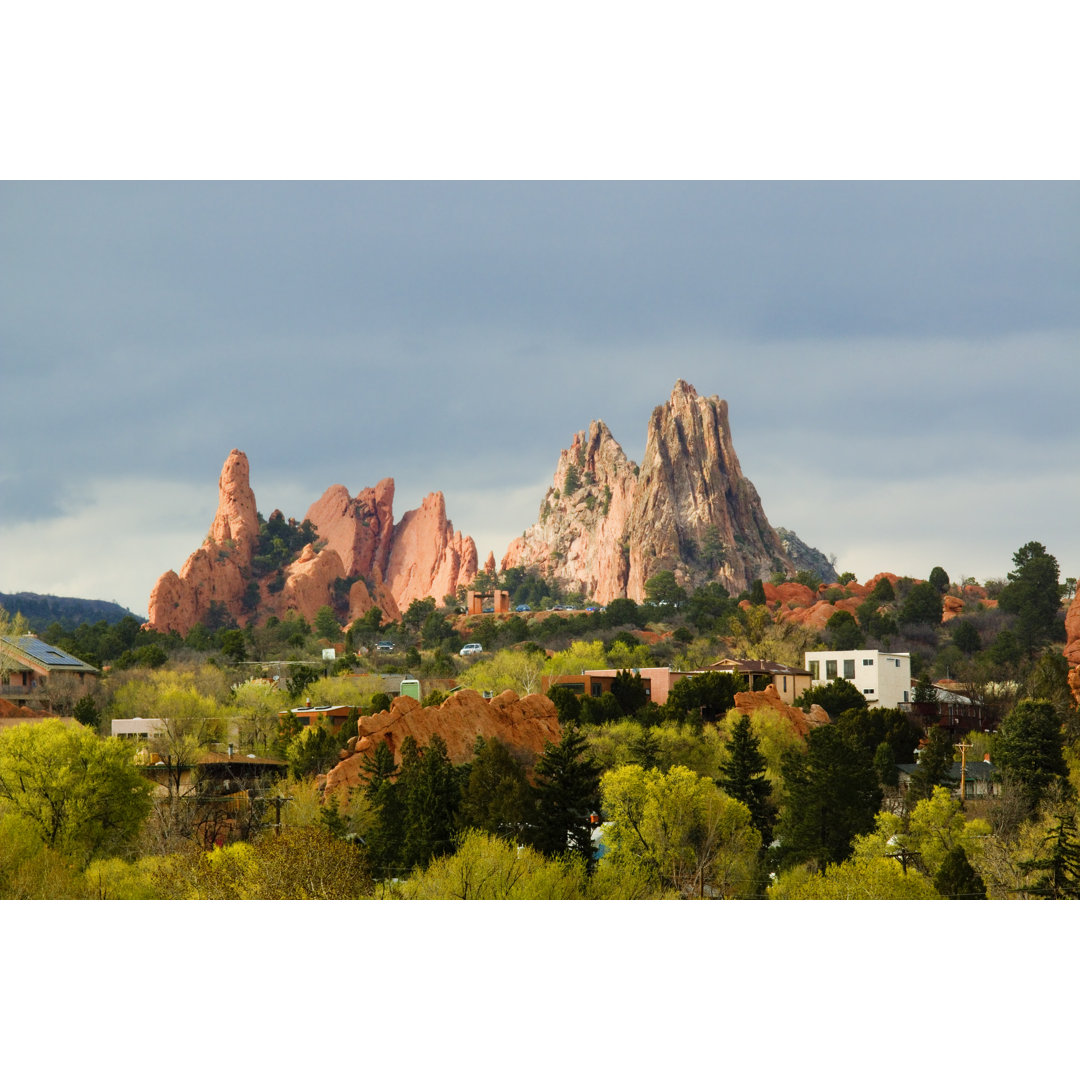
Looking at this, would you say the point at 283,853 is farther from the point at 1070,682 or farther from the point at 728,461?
the point at 728,461

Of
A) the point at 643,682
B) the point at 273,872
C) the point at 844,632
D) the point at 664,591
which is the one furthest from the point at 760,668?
the point at 664,591

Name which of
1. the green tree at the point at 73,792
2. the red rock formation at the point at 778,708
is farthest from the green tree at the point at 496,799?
the red rock formation at the point at 778,708

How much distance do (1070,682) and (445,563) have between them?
5113 cm

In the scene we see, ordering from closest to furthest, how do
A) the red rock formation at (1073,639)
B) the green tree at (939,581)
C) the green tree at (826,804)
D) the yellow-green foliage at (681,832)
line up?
the yellow-green foliage at (681,832), the green tree at (826,804), the red rock formation at (1073,639), the green tree at (939,581)

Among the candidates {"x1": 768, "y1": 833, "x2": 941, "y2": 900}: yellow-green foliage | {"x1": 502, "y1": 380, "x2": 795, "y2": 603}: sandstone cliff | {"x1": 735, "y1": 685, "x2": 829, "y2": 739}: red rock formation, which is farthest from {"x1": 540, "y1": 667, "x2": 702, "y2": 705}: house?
{"x1": 502, "y1": 380, "x2": 795, "y2": 603}: sandstone cliff

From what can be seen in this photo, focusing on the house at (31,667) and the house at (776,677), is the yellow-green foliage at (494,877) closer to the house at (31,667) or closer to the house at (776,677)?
the house at (776,677)

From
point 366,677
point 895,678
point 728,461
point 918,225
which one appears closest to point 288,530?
point 728,461

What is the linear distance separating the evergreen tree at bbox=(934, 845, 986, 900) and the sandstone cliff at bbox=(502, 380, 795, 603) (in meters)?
47.3

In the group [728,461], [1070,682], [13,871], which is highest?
[728,461]

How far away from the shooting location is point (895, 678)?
3064 centimetres

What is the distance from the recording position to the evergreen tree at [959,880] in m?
18.0

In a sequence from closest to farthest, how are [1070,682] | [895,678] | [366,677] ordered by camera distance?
[1070,682]
[895,678]
[366,677]

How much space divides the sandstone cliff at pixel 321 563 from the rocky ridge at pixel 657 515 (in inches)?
187

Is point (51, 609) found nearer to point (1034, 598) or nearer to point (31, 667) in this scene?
point (31, 667)
